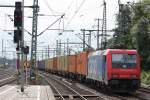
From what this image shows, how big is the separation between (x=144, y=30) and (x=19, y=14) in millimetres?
46721

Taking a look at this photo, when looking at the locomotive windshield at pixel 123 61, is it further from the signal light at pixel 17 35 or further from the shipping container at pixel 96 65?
→ the signal light at pixel 17 35

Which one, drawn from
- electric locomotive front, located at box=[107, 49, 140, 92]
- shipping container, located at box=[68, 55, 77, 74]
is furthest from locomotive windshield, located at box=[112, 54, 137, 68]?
shipping container, located at box=[68, 55, 77, 74]

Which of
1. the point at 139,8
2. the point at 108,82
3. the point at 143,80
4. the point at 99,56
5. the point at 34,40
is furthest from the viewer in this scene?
the point at 139,8

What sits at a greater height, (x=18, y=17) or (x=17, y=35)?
(x=18, y=17)

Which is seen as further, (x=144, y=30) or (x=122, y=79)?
(x=144, y=30)

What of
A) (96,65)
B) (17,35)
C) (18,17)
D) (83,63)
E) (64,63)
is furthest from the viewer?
(64,63)

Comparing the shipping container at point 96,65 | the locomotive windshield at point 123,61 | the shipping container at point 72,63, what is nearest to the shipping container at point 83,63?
the shipping container at point 96,65

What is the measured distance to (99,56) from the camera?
36.3m

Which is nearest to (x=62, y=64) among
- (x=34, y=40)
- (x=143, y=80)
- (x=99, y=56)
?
(x=143, y=80)

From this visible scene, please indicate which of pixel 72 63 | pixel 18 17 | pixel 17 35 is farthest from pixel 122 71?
pixel 72 63

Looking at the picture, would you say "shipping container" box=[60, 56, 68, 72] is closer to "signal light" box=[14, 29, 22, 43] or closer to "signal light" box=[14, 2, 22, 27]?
"signal light" box=[14, 29, 22, 43]

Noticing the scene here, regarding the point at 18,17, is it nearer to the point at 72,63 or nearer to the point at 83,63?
the point at 83,63

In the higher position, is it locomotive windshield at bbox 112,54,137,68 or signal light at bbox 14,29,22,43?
signal light at bbox 14,29,22,43

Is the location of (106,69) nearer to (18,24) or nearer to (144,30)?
(18,24)
